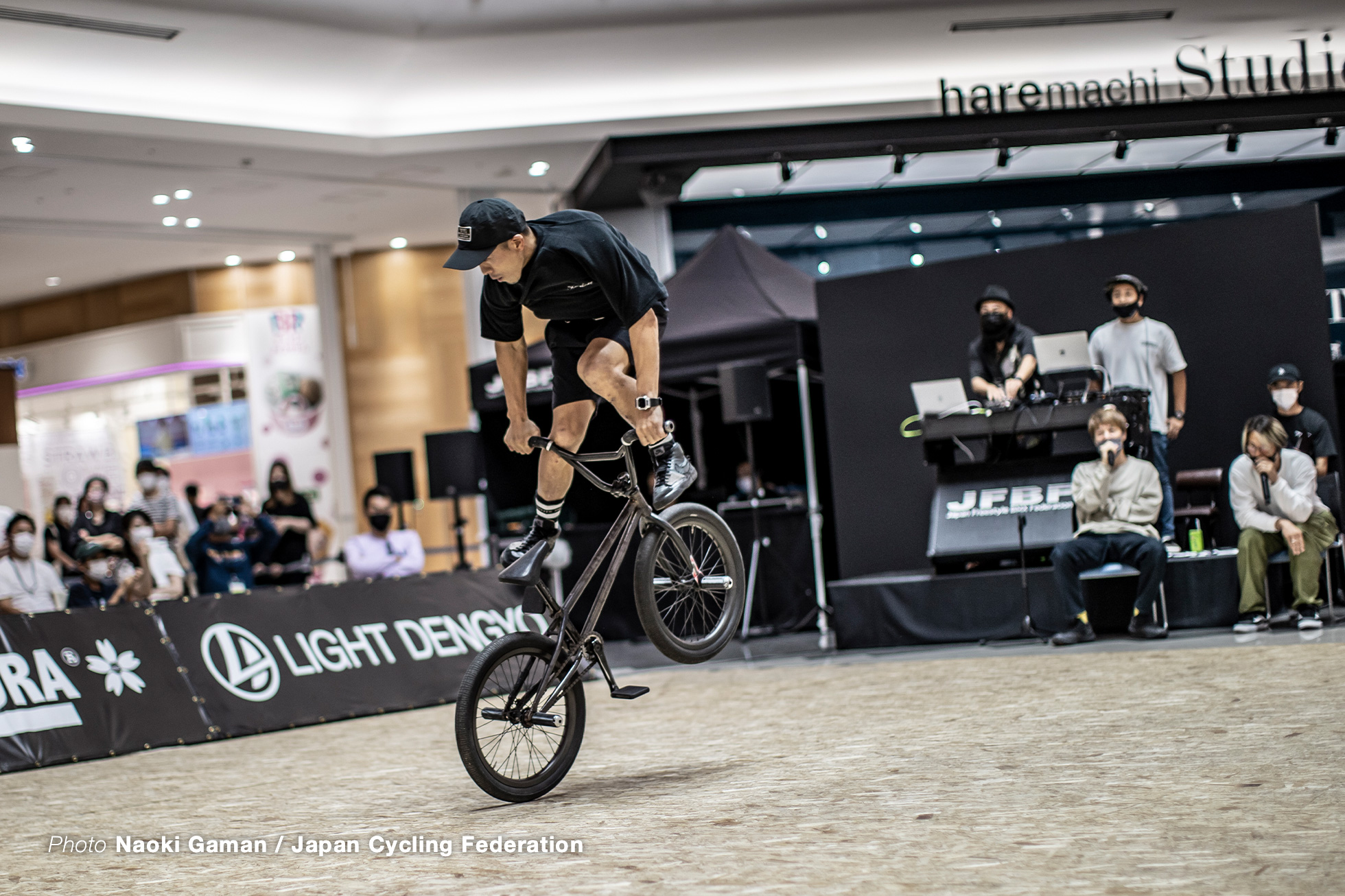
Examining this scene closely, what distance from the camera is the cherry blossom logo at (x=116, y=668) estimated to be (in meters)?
5.83

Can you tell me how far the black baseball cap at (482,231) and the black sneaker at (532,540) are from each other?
0.89 m

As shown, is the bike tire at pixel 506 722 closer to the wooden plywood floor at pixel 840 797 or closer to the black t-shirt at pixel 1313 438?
the wooden plywood floor at pixel 840 797

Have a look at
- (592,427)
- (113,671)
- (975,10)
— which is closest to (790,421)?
(592,427)

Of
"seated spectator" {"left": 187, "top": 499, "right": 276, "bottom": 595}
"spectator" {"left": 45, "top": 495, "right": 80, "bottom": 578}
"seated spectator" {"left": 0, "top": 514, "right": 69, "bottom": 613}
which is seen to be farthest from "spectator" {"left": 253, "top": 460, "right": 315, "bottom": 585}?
"spectator" {"left": 45, "top": 495, "right": 80, "bottom": 578}

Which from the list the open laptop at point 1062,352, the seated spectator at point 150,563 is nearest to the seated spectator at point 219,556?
the seated spectator at point 150,563

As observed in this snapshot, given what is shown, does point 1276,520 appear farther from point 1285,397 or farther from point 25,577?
point 25,577

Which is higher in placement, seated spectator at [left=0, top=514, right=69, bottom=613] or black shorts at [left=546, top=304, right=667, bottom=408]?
black shorts at [left=546, top=304, right=667, bottom=408]

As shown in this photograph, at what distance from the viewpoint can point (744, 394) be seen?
7957 mm

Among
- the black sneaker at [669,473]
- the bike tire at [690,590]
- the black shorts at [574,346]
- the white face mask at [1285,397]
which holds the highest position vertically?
the black shorts at [574,346]

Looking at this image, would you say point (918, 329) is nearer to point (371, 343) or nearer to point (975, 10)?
point (975, 10)

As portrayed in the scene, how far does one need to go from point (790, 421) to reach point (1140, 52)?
15.0ft

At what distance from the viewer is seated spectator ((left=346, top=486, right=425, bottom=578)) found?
8.19m

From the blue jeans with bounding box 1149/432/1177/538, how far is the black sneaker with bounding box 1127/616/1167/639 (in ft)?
2.04

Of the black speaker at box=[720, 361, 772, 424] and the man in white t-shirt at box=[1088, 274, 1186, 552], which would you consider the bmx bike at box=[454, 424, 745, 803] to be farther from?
the man in white t-shirt at box=[1088, 274, 1186, 552]
